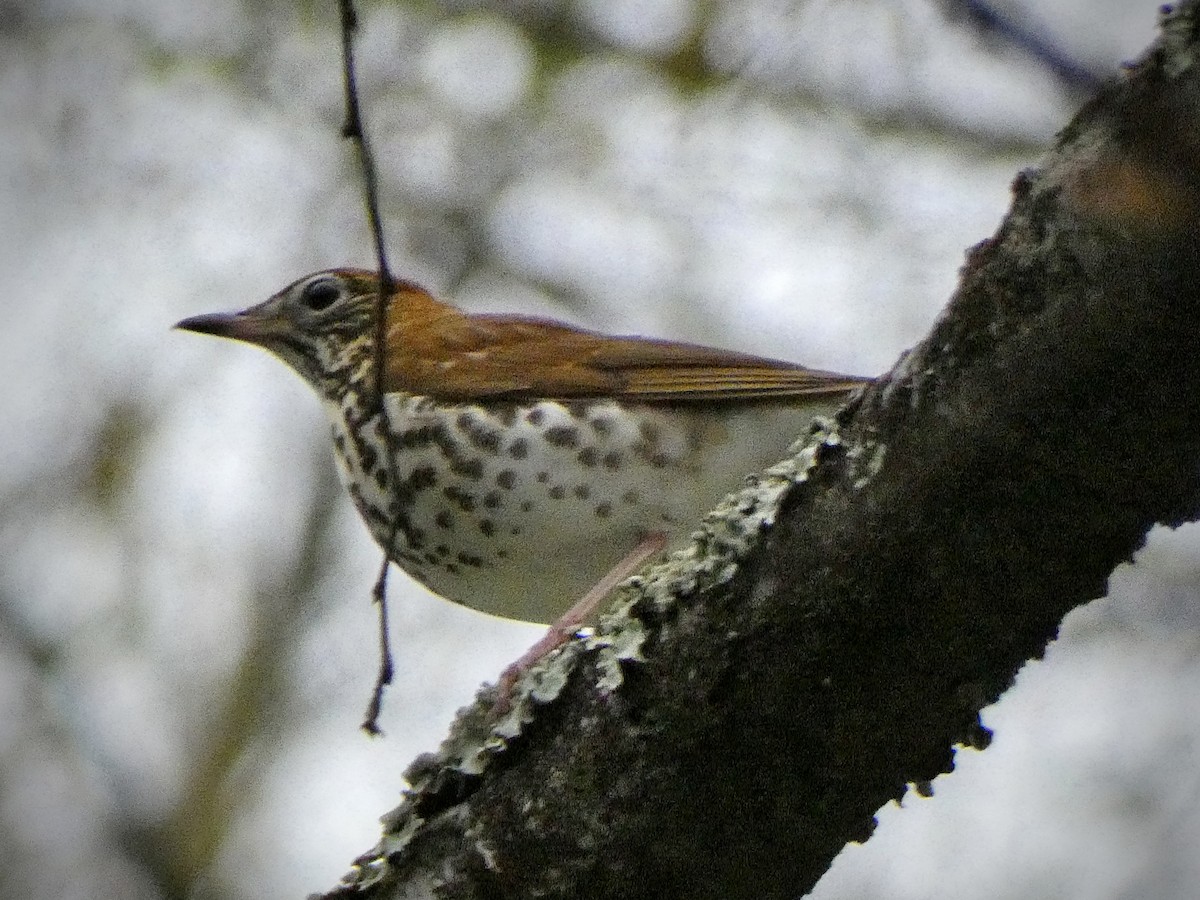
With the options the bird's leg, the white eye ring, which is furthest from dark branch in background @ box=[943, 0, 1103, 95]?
the white eye ring

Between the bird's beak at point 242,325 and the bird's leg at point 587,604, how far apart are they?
146cm

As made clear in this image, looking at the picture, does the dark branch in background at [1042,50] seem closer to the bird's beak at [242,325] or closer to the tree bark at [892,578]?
the tree bark at [892,578]

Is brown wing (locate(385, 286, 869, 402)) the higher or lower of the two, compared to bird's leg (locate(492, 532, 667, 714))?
higher

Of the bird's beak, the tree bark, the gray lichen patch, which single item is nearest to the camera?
the tree bark

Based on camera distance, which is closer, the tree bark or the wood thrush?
the tree bark

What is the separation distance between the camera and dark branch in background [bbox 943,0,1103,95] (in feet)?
5.47

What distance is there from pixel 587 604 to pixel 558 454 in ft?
1.26

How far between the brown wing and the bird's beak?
60cm

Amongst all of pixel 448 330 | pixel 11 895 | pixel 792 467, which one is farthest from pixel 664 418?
pixel 11 895

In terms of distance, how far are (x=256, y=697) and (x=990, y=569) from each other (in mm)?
3900

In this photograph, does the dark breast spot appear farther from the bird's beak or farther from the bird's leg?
the bird's beak

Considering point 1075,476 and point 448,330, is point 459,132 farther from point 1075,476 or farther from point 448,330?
point 1075,476

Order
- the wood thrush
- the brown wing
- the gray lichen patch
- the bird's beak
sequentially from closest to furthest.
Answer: the gray lichen patch → the wood thrush → the brown wing → the bird's beak

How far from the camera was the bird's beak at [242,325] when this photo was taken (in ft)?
15.6
